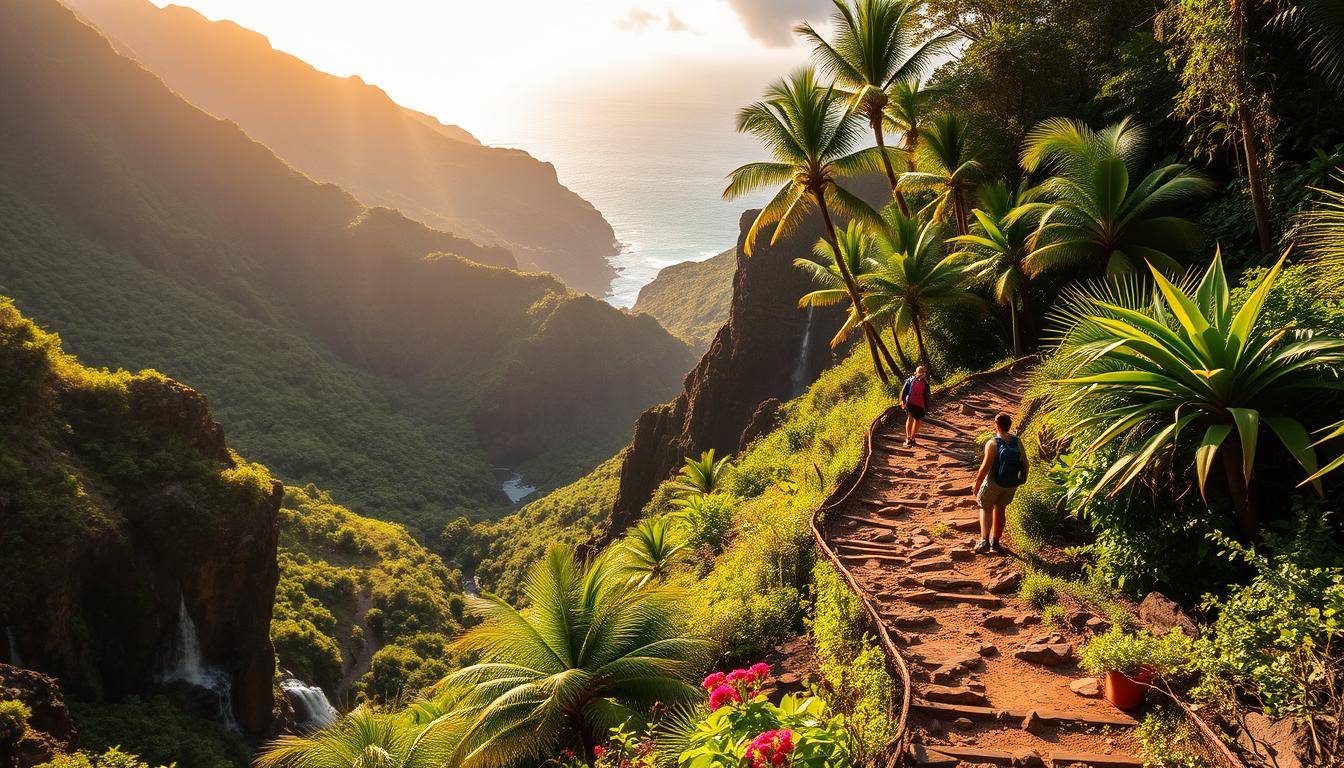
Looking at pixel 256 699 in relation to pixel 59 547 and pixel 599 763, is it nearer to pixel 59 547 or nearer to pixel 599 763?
pixel 59 547

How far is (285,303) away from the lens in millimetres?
104062

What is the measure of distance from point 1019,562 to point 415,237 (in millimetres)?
132756

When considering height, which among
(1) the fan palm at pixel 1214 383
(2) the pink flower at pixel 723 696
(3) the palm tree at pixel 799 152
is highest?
(3) the palm tree at pixel 799 152

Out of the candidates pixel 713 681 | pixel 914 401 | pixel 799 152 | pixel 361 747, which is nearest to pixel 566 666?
pixel 713 681

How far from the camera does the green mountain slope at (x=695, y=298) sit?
155m

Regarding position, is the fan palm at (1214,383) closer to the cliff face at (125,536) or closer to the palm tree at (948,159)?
the palm tree at (948,159)

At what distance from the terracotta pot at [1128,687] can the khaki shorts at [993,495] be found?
282cm

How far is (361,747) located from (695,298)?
165199 millimetres

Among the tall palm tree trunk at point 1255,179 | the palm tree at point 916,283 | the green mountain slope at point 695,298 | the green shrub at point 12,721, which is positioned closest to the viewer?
the tall palm tree trunk at point 1255,179

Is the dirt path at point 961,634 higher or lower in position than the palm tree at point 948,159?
lower

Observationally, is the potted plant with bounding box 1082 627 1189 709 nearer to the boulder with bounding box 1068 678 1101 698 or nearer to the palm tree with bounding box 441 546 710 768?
the boulder with bounding box 1068 678 1101 698

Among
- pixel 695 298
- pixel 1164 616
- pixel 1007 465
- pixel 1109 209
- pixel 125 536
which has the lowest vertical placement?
pixel 125 536

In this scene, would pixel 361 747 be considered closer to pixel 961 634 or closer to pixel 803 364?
pixel 961 634

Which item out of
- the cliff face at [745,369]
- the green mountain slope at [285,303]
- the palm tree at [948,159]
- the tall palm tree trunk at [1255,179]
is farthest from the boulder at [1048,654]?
the green mountain slope at [285,303]
